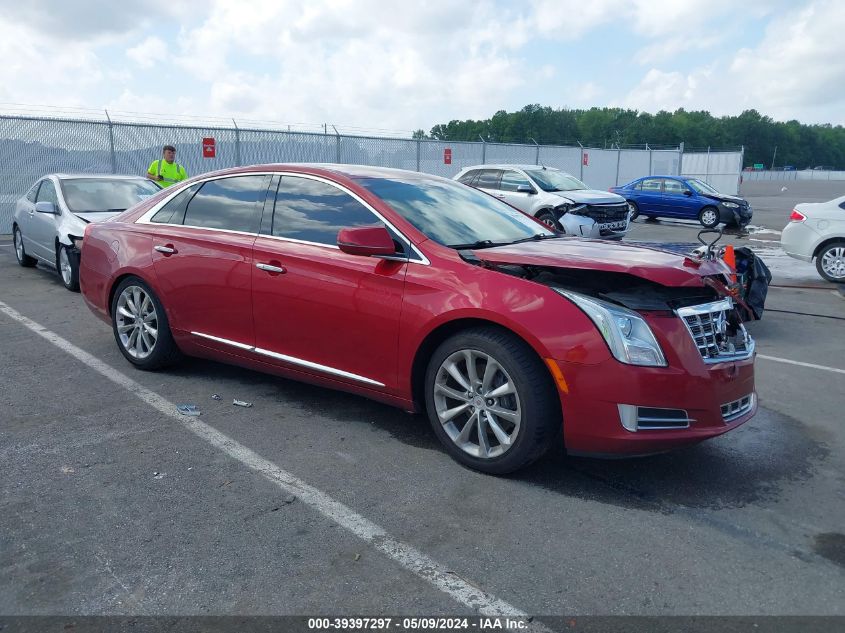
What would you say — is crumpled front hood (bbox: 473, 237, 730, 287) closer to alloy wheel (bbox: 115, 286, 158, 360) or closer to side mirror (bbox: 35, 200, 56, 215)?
alloy wheel (bbox: 115, 286, 158, 360)

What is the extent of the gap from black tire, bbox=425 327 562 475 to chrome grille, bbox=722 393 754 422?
83cm

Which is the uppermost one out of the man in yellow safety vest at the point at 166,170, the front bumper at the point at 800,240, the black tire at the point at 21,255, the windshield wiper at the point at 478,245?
the man in yellow safety vest at the point at 166,170

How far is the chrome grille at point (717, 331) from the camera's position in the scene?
12.3 ft

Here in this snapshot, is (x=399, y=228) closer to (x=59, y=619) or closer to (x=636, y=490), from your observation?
(x=636, y=490)

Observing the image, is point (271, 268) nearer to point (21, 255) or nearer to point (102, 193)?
point (102, 193)

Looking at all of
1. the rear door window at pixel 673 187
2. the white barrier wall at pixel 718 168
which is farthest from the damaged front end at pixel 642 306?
the white barrier wall at pixel 718 168

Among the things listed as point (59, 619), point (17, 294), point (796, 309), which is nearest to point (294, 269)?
point (59, 619)

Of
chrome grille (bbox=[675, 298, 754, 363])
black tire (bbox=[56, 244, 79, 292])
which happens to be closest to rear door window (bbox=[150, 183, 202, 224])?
chrome grille (bbox=[675, 298, 754, 363])

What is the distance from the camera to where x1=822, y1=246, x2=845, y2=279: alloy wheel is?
10.9 meters

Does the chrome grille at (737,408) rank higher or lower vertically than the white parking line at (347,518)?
higher

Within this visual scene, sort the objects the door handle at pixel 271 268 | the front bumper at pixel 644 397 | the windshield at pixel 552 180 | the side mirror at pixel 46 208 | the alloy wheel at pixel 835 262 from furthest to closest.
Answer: the windshield at pixel 552 180
the alloy wheel at pixel 835 262
the side mirror at pixel 46 208
the door handle at pixel 271 268
the front bumper at pixel 644 397

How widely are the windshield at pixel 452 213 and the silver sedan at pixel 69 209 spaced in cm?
571

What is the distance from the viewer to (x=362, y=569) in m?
3.03

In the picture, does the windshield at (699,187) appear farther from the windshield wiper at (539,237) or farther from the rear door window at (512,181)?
the windshield wiper at (539,237)
